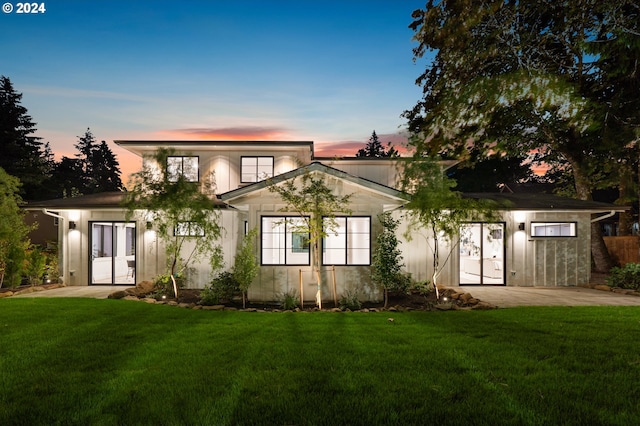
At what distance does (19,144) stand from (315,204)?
33513 mm

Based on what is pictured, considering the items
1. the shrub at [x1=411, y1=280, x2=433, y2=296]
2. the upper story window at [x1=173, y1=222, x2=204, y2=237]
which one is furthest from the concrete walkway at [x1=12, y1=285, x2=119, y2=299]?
the shrub at [x1=411, y1=280, x2=433, y2=296]

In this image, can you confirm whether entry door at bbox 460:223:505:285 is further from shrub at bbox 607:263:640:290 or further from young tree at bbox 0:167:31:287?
young tree at bbox 0:167:31:287

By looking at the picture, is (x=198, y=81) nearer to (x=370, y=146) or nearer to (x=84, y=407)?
(x=84, y=407)

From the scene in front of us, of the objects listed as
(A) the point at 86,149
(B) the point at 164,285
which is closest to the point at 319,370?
(B) the point at 164,285

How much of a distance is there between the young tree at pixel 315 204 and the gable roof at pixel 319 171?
0.37 ft

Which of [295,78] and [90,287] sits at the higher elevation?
[295,78]

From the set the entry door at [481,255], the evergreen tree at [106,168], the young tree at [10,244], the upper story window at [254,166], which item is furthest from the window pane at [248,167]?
the evergreen tree at [106,168]

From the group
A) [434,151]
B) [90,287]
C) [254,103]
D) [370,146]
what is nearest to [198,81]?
[254,103]

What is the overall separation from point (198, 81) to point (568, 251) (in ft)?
58.4

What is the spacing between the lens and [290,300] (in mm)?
8828

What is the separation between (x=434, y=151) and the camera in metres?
10.8

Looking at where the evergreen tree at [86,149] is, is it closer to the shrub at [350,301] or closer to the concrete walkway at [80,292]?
the concrete walkway at [80,292]

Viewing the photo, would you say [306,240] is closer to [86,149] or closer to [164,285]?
[164,285]

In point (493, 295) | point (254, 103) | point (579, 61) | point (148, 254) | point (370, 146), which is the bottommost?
point (493, 295)
